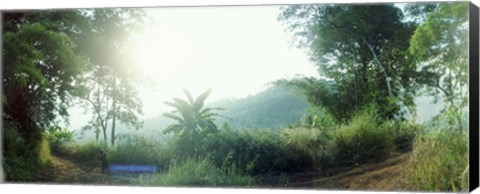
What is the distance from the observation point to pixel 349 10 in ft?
37.5

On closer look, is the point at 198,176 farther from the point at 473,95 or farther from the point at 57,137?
the point at 473,95

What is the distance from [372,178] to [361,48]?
5.34 ft

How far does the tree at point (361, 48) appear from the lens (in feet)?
37.0

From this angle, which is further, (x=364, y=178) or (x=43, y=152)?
(x=43, y=152)

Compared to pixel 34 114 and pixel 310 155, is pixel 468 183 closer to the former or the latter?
pixel 310 155

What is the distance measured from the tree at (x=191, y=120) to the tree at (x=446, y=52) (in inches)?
108

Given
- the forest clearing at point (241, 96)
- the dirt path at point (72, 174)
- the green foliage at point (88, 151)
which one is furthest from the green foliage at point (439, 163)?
the green foliage at point (88, 151)

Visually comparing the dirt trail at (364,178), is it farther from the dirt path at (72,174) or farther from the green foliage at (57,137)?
the green foliage at (57,137)

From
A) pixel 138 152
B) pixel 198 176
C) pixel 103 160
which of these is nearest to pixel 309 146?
pixel 198 176

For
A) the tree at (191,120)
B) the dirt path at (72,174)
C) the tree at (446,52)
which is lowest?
the dirt path at (72,174)

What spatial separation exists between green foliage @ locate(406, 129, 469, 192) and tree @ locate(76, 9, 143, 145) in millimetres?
3668

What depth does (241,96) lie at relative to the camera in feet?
38.4

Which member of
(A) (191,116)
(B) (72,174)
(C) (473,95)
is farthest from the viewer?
(B) (72,174)

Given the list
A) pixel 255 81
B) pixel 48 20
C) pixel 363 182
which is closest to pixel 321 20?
pixel 255 81
